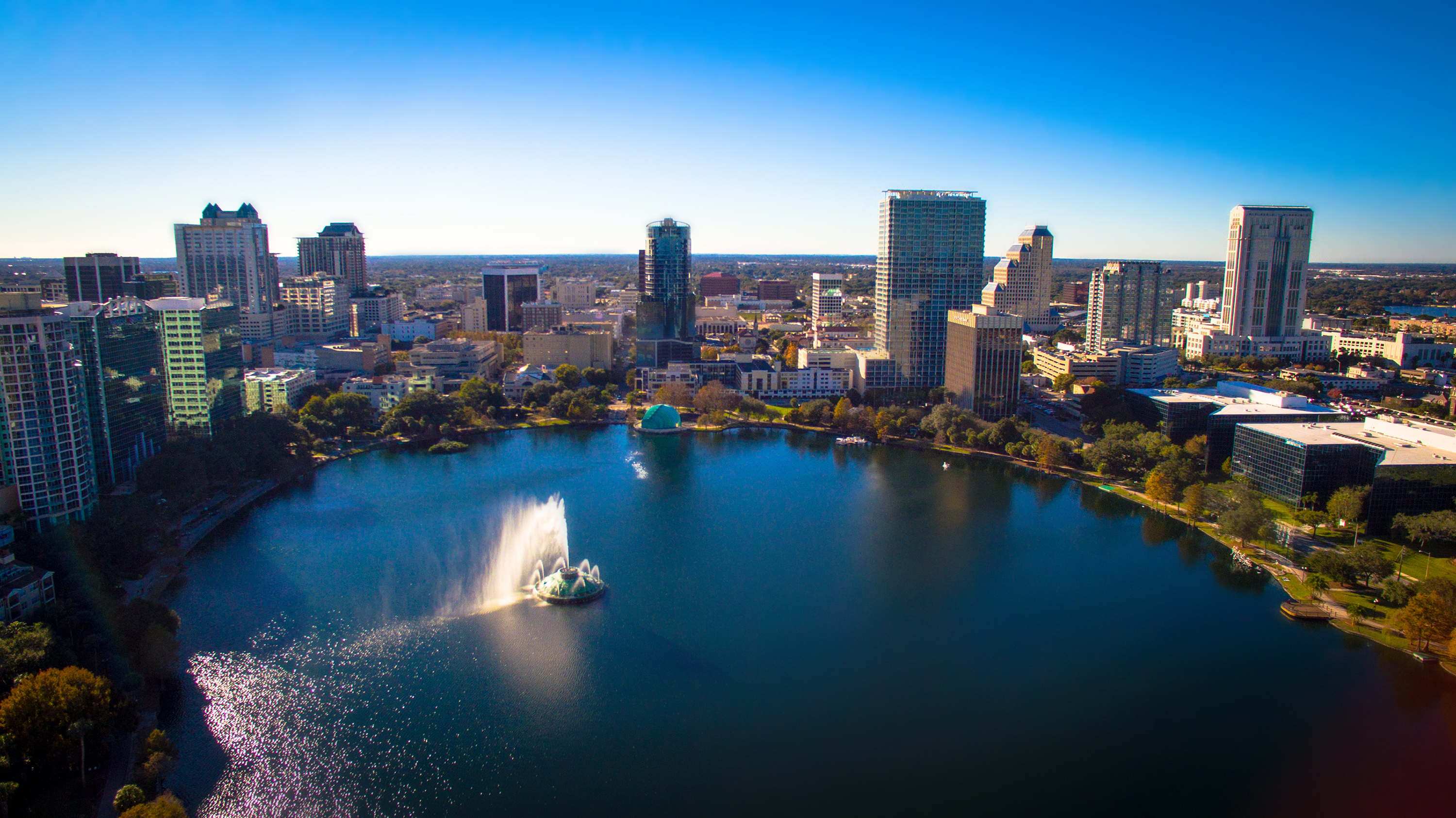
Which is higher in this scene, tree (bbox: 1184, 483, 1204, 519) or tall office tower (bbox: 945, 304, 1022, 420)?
tall office tower (bbox: 945, 304, 1022, 420)

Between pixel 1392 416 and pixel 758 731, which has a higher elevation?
pixel 1392 416

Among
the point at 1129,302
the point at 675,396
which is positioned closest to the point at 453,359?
the point at 675,396

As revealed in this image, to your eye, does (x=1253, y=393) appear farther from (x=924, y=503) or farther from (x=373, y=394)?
(x=373, y=394)

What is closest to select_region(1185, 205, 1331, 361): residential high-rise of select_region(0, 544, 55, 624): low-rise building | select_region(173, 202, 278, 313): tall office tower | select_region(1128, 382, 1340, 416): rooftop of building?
select_region(1128, 382, 1340, 416): rooftop of building

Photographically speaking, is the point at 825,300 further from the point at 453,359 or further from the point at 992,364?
the point at 453,359

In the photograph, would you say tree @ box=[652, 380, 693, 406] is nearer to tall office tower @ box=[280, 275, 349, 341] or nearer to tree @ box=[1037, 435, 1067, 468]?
tree @ box=[1037, 435, 1067, 468]

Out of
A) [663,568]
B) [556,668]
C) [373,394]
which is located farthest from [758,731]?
[373,394]

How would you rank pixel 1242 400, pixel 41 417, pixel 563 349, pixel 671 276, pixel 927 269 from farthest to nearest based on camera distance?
pixel 671 276 < pixel 563 349 < pixel 927 269 < pixel 1242 400 < pixel 41 417
